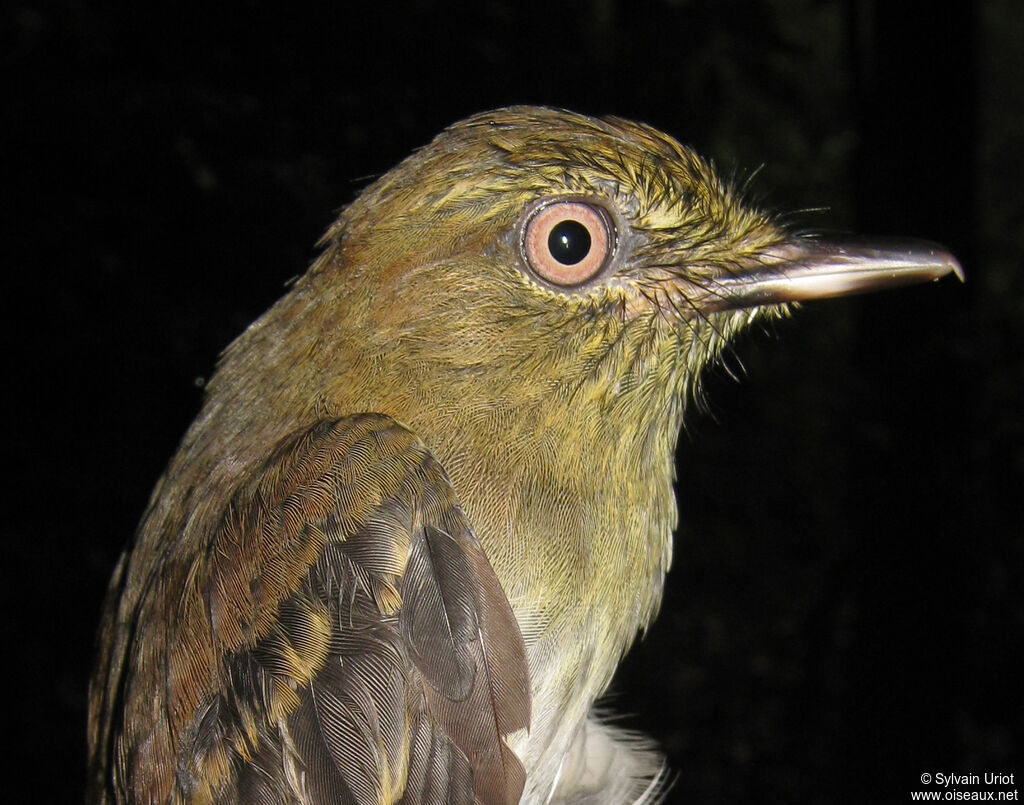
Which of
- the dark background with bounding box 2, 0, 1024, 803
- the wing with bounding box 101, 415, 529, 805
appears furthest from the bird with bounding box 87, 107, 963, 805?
the dark background with bounding box 2, 0, 1024, 803

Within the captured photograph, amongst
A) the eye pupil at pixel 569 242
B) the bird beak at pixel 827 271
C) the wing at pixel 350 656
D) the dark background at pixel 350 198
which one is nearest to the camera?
the wing at pixel 350 656

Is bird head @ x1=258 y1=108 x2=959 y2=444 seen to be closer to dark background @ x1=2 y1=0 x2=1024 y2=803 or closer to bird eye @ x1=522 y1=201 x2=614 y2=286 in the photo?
bird eye @ x1=522 y1=201 x2=614 y2=286

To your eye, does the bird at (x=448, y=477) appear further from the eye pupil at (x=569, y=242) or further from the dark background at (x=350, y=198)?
the dark background at (x=350, y=198)

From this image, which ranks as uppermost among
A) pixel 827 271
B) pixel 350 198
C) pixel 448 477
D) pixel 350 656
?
pixel 350 198

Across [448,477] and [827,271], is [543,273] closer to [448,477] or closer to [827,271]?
[448,477]

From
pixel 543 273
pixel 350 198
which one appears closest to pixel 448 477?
pixel 543 273

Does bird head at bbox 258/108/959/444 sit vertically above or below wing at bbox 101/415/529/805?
above

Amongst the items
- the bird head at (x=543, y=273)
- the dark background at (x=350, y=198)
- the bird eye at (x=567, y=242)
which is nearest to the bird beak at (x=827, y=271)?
the bird head at (x=543, y=273)
